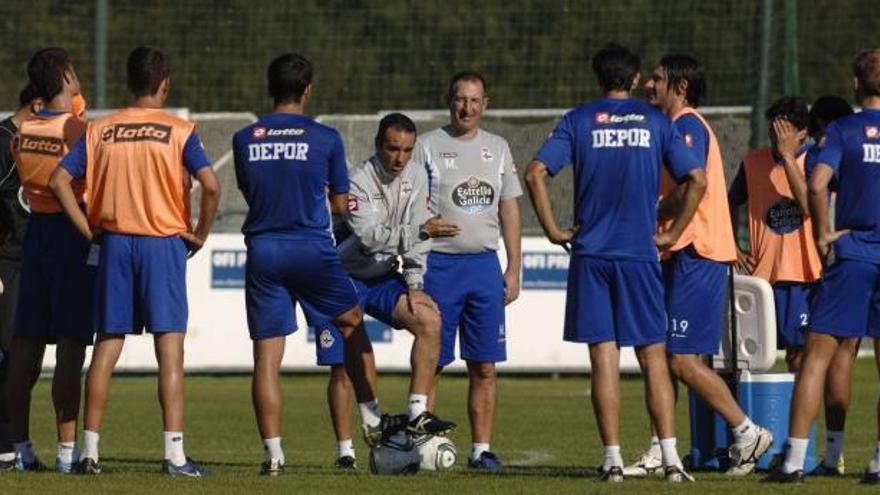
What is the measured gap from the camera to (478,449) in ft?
44.5

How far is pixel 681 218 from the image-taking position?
39.8ft

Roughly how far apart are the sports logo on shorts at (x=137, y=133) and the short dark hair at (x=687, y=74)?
2.89m

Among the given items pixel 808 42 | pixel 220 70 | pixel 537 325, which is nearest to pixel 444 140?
pixel 537 325

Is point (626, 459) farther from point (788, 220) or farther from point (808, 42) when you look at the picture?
point (808, 42)

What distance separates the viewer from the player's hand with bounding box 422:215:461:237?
43.3 feet

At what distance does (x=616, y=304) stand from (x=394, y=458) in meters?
1.57

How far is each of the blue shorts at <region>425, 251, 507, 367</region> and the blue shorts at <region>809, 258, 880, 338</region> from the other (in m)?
2.42

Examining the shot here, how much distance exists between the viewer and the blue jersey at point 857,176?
11906 mm

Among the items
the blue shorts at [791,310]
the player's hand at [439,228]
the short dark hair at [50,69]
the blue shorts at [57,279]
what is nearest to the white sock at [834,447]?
the blue shorts at [791,310]

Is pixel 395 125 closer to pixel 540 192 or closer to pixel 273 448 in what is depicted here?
pixel 540 192

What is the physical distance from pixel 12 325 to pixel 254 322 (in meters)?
1.66

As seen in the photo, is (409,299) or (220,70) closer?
Result: (409,299)

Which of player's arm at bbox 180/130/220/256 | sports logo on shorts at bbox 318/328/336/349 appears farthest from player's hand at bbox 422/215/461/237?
player's arm at bbox 180/130/220/256

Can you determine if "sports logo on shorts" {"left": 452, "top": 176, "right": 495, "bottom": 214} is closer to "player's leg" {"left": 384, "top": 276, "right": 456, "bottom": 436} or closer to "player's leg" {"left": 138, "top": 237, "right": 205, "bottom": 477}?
"player's leg" {"left": 384, "top": 276, "right": 456, "bottom": 436}
